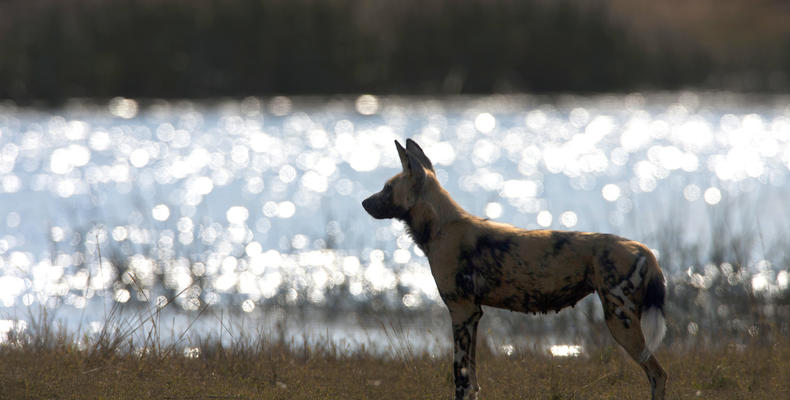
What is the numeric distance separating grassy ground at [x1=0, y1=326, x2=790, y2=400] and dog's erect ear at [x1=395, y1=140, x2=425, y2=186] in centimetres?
189

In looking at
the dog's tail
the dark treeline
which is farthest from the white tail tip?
the dark treeline

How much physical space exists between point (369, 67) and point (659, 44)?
44.3 ft

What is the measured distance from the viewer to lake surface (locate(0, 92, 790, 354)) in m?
16.6

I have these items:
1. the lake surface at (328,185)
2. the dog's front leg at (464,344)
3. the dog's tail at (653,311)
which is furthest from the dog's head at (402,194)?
the lake surface at (328,185)

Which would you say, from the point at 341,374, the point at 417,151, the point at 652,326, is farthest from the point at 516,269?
the point at 341,374

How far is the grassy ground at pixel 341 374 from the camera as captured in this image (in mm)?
7324

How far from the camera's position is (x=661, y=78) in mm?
40969

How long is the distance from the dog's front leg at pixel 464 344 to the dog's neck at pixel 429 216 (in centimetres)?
54

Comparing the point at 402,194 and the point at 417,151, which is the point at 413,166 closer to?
the point at 402,194

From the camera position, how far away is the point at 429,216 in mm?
6840

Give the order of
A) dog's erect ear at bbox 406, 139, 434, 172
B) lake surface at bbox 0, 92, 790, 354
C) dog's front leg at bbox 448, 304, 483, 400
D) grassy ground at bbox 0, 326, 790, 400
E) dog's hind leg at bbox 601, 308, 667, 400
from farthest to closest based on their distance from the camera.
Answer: lake surface at bbox 0, 92, 790, 354, grassy ground at bbox 0, 326, 790, 400, dog's erect ear at bbox 406, 139, 434, 172, dog's front leg at bbox 448, 304, 483, 400, dog's hind leg at bbox 601, 308, 667, 400

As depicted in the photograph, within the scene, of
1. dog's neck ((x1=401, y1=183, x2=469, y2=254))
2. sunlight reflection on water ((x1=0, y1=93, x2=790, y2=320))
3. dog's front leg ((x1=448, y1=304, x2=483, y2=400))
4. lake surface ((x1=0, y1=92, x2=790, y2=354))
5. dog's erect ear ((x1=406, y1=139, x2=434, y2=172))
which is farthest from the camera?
sunlight reflection on water ((x1=0, y1=93, x2=790, y2=320))

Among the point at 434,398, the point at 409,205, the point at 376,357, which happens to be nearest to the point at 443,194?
the point at 409,205

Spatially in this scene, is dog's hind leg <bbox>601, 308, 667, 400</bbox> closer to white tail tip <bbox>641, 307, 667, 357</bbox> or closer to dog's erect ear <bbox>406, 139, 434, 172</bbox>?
white tail tip <bbox>641, 307, 667, 357</bbox>
